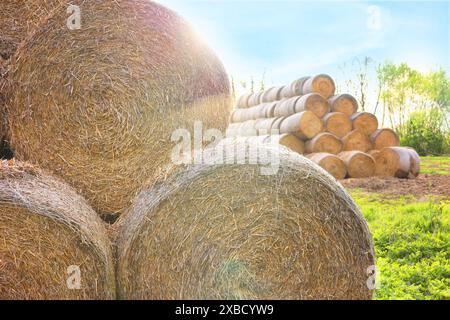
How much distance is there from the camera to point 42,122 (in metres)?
2.86

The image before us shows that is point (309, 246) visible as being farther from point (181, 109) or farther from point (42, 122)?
point (42, 122)

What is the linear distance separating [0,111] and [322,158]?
16.1 ft

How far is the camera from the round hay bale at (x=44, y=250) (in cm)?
228

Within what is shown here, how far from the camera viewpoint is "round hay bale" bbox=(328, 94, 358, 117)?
7750 mm

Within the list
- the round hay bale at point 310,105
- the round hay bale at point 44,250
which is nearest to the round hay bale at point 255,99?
the round hay bale at point 310,105

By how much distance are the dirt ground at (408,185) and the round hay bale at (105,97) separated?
3965mm

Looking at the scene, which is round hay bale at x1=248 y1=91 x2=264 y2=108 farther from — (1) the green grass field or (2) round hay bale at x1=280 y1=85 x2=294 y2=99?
(1) the green grass field

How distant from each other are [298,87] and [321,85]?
1.48 ft

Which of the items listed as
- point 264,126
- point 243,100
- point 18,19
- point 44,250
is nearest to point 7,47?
point 18,19

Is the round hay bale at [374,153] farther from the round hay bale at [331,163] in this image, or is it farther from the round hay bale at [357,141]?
the round hay bale at [331,163]

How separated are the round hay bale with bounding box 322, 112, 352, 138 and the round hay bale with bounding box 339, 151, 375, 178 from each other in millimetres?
389

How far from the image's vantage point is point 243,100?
1045 cm

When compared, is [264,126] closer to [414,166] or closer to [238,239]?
[414,166]

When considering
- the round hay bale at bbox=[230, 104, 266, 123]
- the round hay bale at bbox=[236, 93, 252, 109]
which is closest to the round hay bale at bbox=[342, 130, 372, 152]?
the round hay bale at bbox=[230, 104, 266, 123]
